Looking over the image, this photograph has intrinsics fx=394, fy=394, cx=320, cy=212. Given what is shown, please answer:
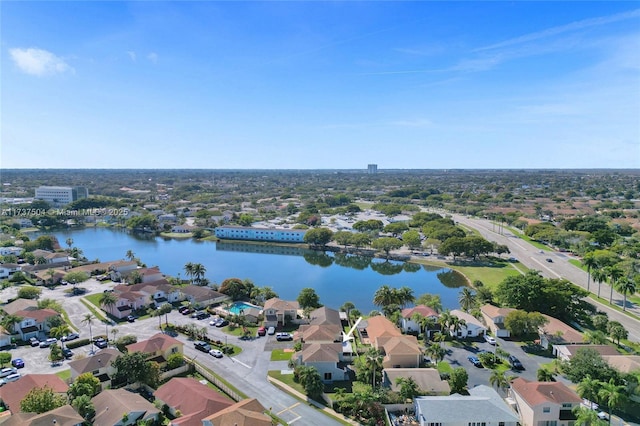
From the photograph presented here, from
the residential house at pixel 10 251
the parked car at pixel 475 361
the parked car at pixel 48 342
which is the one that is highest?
the residential house at pixel 10 251

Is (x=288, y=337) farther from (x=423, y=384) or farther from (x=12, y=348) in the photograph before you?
(x=12, y=348)

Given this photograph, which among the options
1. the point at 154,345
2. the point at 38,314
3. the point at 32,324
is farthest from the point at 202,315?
the point at 32,324

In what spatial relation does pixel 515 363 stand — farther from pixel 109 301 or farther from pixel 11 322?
pixel 11 322

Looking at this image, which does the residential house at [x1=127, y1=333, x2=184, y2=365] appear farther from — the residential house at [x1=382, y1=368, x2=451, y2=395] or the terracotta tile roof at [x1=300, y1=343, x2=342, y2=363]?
the residential house at [x1=382, y1=368, x2=451, y2=395]

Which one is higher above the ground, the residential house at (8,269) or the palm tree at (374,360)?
the palm tree at (374,360)

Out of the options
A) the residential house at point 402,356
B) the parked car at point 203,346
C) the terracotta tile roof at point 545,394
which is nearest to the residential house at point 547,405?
the terracotta tile roof at point 545,394

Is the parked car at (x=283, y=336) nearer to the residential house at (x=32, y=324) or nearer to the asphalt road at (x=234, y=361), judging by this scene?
the asphalt road at (x=234, y=361)
